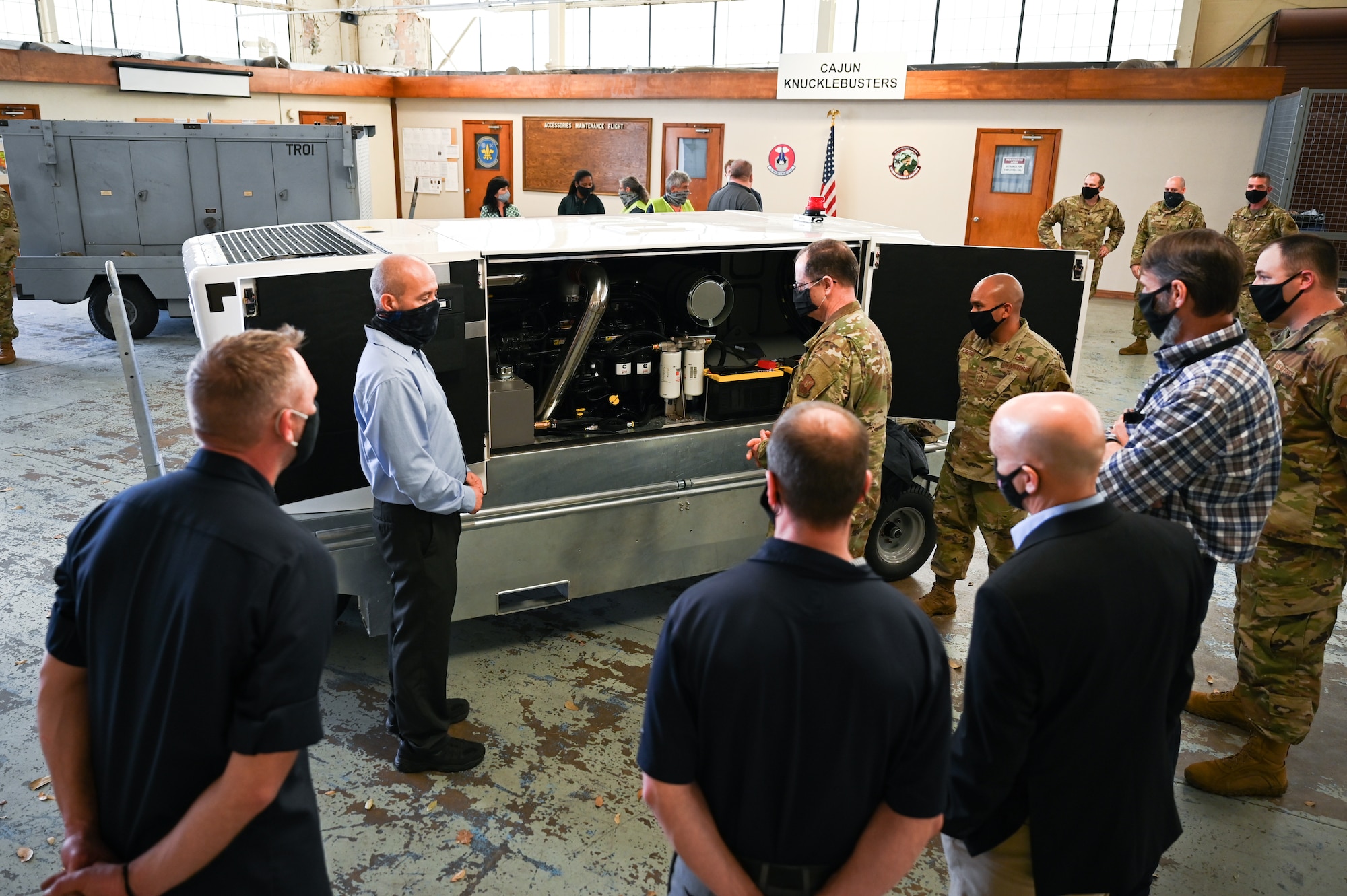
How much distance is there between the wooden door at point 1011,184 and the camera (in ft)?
46.2

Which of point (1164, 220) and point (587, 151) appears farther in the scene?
point (587, 151)

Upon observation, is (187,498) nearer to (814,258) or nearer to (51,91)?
(814,258)

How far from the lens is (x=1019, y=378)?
4180 mm

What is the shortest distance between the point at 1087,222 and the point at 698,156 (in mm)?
7426

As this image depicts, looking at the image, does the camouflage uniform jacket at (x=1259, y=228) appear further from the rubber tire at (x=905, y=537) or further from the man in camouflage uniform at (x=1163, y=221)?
the rubber tire at (x=905, y=537)

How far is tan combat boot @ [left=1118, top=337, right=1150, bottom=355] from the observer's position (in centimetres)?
1049

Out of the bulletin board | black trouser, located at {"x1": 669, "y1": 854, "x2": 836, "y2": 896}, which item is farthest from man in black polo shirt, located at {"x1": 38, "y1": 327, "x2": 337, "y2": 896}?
the bulletin board

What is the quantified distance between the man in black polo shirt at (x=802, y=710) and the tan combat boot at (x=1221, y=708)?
3.02m

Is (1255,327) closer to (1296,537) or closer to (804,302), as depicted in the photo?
(1296,537)

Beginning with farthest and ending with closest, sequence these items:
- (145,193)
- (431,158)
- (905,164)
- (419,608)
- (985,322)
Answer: (431,158) < (905,164) < (145,193) < (985,322) < (419,608)

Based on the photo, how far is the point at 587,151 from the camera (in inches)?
695

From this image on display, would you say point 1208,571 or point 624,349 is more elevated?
point 624,349

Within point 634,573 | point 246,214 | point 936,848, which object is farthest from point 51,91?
point 936,848

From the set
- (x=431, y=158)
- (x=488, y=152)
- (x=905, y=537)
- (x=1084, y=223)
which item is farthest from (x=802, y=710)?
(x=431, y=158)
